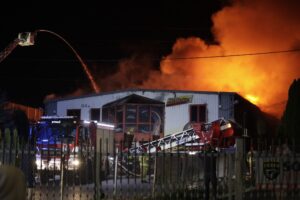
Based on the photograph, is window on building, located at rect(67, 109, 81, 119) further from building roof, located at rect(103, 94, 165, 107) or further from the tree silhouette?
the tree silhouette

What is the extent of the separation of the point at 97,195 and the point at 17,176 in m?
6.78

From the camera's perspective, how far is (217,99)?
32.0 metres

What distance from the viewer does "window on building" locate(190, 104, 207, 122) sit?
106 feet

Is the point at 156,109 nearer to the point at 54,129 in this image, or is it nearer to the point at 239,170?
the point at 54,129

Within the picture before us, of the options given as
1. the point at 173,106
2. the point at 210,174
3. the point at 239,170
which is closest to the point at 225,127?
the point at 173,106

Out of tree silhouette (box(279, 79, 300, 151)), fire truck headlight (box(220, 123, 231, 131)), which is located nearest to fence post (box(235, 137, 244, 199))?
tree silhouette (box(279, 79, 300, 151))

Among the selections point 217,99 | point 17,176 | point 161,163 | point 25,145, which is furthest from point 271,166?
point 217,99

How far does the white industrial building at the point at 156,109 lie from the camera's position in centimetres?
3203

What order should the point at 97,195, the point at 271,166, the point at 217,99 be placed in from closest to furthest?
the point at 271,166
the point at 97,195
the point at 217,99

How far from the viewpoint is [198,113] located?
32.5 m

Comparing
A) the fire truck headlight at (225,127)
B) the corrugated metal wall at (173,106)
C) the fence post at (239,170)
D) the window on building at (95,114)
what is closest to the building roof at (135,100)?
the corrugated metal wall at (173,106)

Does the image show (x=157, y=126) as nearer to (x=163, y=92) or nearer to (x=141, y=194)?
(x=163, y=92)

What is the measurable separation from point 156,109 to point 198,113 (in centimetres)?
268

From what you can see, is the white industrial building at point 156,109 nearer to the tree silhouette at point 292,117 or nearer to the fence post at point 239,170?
the tree silhouette at point 292,117
